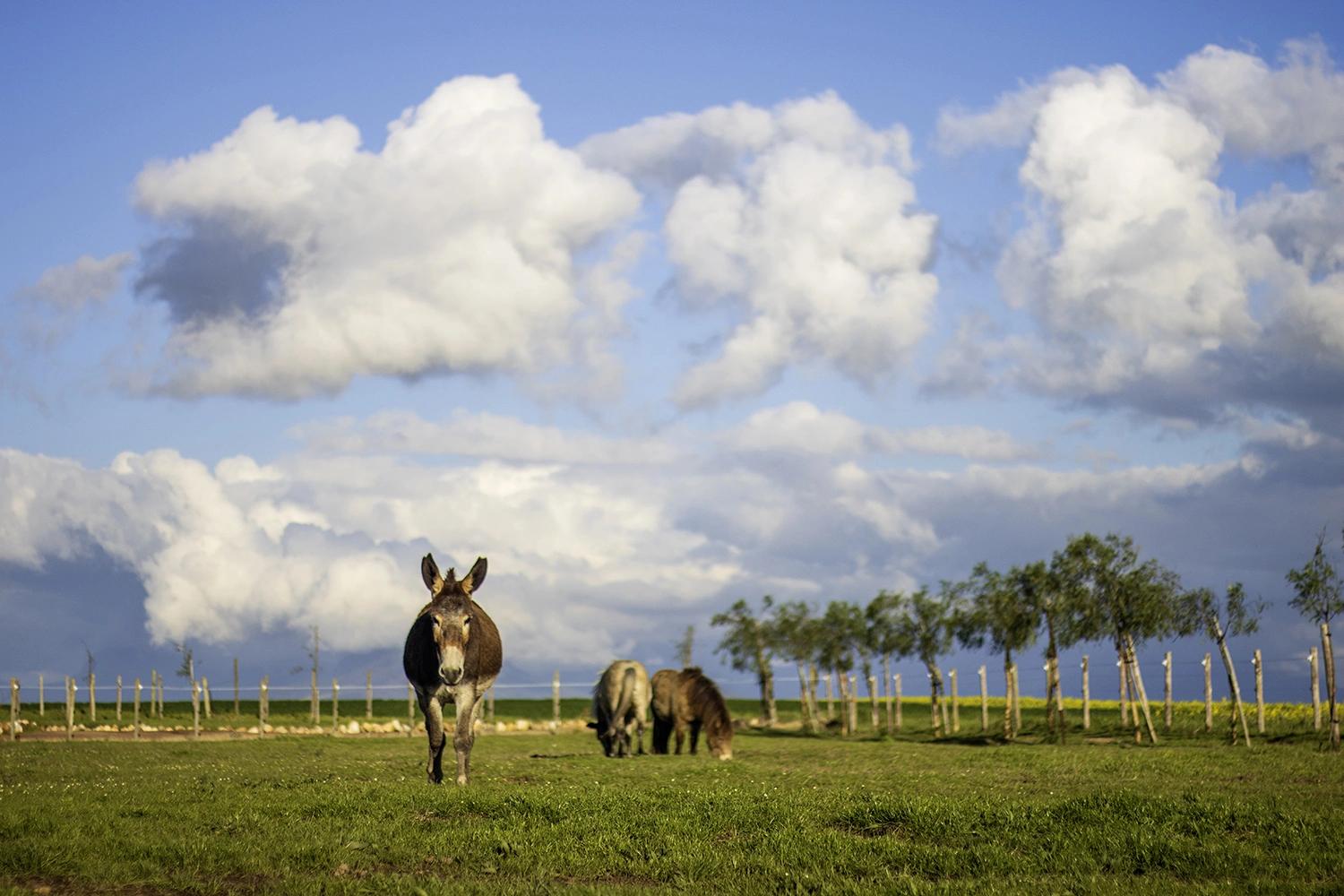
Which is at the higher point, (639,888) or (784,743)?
(639,888)

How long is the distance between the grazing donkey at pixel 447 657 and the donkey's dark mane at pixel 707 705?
45.6 ft

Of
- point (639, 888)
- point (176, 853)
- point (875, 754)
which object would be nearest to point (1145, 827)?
point (639, 888)

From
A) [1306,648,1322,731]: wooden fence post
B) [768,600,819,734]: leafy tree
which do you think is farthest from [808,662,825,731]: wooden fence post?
[1306,648,1322,731]: wooden fence post

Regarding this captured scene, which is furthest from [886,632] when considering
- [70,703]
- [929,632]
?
[70,703]

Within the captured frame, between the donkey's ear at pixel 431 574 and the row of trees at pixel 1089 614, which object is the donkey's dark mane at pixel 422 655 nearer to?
the donkey's ear at pixel 431 574

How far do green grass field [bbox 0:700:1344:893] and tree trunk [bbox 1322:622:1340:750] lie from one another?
20103 mm

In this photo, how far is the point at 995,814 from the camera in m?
14.6

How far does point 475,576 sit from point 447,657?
216cm

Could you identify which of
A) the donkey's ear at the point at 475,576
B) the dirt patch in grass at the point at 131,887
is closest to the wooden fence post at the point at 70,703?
the donkey's ear at the point at 475,576

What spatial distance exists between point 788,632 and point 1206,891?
57.1 meters

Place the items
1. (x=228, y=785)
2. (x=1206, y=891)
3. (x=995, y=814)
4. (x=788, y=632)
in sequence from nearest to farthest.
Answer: (x=1206, y=891), (x=995, y=814), (x=228, y=785), (x=788, y=632)

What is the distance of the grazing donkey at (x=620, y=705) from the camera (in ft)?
112

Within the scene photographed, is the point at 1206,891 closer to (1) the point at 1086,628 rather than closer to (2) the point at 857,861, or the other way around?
(2) the point at 857,861

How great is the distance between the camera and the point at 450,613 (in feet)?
64.4
